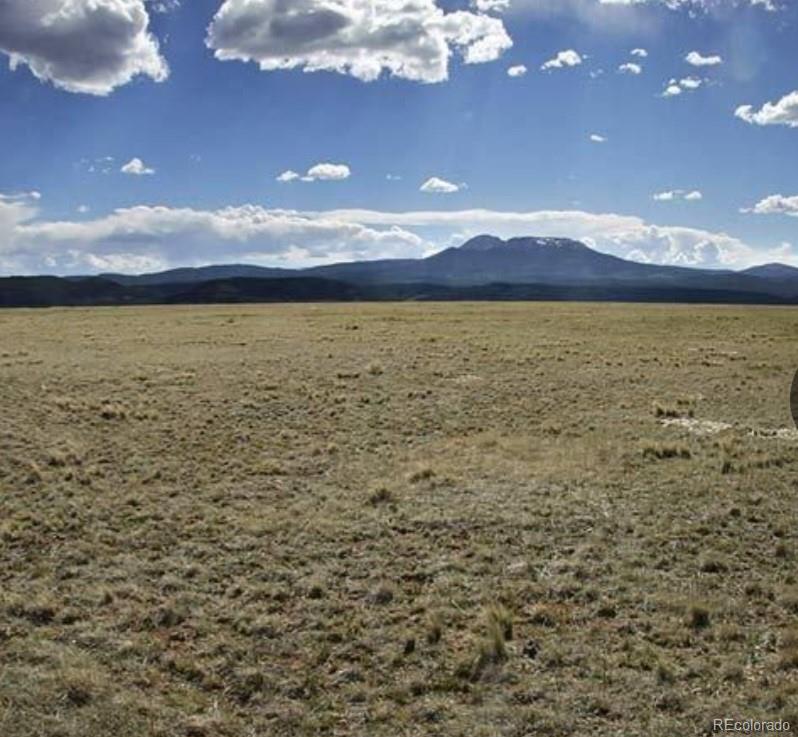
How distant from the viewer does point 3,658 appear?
10.0 metres

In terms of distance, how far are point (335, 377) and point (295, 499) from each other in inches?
673

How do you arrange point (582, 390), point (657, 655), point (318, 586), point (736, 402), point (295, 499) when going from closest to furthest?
point (657, 655) < point (318, 586) < point (295, 499) < point (736, 402) < point (582, 390)

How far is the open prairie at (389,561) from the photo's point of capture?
29.9 feet

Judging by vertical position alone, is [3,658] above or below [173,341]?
below

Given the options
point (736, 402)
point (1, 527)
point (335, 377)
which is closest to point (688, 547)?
point (1, 527)

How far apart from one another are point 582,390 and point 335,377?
11.1 metres

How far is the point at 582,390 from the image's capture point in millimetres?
32812

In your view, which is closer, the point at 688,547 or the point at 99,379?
the point at 688,547

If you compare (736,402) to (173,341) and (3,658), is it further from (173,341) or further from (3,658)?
(173,341)

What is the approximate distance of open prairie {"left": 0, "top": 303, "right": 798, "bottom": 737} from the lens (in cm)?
911

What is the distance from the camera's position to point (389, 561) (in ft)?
44.8

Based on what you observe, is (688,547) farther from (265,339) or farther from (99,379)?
(265,339)

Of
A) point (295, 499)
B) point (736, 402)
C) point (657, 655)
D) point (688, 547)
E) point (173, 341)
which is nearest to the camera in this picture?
point (657, 655)

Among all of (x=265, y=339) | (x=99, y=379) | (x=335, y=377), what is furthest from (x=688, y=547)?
(x=265, y=339)
